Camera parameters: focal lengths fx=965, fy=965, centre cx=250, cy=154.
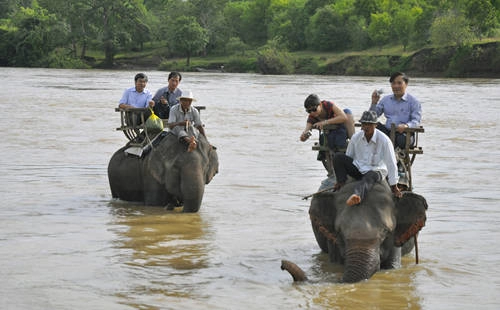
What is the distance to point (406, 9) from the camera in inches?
4259

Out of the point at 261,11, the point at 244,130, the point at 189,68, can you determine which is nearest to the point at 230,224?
the point at 244,130

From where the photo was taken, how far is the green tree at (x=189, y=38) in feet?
363

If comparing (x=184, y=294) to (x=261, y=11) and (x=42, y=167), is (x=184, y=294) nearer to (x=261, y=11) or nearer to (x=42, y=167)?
(x=42, y=167)

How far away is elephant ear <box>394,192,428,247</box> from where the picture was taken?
337 inches

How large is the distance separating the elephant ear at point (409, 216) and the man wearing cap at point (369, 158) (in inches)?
4.0

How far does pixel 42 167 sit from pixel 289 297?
392 inches

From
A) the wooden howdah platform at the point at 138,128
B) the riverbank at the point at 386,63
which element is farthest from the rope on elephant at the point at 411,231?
the riverbank at the point at 386,63

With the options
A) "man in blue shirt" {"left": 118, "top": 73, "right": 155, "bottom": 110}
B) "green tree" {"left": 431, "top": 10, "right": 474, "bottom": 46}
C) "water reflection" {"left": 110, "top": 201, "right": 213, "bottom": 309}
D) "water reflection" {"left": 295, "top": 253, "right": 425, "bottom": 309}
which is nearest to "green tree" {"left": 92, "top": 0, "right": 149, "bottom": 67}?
"green tree" {"left": 431, "top": 10, "right": 474, "bottom": 46}

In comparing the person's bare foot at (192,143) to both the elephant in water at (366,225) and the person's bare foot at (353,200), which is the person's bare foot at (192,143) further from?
the person's bare foot at (353,200)

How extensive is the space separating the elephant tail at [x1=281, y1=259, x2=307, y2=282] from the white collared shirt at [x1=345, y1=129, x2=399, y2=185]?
107 centimetres

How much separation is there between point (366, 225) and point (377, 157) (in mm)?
843

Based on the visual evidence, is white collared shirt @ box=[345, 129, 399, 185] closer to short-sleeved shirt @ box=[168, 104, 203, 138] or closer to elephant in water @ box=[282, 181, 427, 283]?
elephant in water @ box=[282, 181, 427, 283]

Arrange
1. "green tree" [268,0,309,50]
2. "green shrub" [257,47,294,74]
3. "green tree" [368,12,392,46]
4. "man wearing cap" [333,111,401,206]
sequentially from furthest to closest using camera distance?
"green tree" [268,0,309,50], "green tree" [368,12,392,46], "green shrub" [257,47,294,74], "man wearing cap" [333,111,401,206]

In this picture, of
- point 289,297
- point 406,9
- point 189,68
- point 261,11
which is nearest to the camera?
point 289,297
